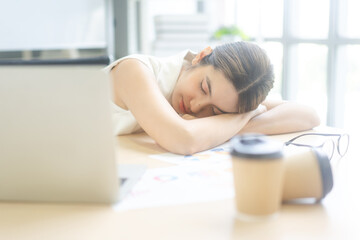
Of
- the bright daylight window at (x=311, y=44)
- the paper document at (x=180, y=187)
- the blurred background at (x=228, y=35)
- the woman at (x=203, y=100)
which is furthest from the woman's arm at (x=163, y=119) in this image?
the bright daylight window at (x=311, y=44)

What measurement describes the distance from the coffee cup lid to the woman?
0.44 metres

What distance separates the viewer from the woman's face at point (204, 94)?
4.15ft

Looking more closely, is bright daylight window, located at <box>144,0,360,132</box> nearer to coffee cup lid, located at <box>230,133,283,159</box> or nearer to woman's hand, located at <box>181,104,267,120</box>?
woman's hand, located at <box>181,104,267,120</box>

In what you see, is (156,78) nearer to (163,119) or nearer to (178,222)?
(163,119)

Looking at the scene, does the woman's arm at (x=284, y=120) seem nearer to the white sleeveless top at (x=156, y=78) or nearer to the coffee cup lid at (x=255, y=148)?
the white sleeveless top at (x=156, y=78)

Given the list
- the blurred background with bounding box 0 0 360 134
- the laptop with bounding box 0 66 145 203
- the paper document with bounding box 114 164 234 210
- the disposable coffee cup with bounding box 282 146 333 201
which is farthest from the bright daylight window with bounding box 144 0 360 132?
the laptop with bounding box 0 66 145 203

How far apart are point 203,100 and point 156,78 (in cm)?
21

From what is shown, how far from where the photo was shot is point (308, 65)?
2.95 m

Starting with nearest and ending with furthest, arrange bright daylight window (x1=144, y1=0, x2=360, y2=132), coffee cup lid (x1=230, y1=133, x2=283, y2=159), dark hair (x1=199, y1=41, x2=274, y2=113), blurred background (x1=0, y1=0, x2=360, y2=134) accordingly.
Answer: coffee cup lid (x1=230, y1=133, x2=283, y2=159), dark hair (x1=199, y1=41, x2=274, y2=113), blurred background (x1=0, y1=0, x2=360, y2=134), bright daylight window (x1=144, y1=0, x2=360, y2=132)

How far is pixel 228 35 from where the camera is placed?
10.7 feet

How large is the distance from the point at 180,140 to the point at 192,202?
37cm

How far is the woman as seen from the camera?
1145 millimetres

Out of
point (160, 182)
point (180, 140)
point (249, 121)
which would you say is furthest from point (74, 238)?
point (249, 121)

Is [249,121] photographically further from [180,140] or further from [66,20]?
[66,20]
